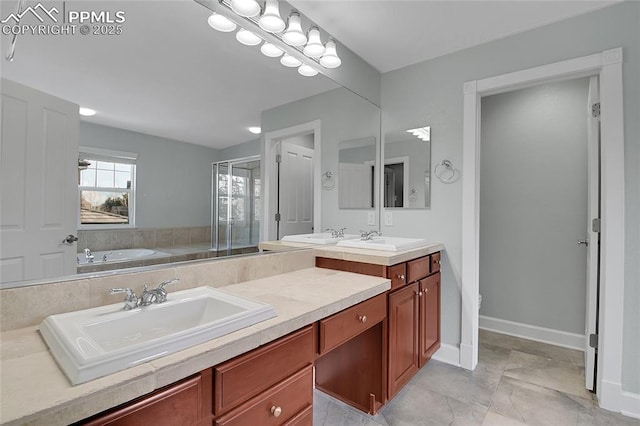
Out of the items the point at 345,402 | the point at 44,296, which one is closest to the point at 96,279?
the point at 44,296

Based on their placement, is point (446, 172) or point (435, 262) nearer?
point (435, 262)

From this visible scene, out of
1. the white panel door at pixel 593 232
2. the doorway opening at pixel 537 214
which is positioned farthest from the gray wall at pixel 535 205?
the white panel door at pixel 593 232

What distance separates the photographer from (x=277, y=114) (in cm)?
173

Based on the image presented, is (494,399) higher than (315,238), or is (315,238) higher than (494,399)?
(315,238)

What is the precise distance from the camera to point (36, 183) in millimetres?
901

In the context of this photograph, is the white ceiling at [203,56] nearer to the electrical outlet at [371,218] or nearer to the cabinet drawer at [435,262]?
the electrical outlet at [371,218]

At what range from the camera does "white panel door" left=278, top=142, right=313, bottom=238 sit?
1803 mm

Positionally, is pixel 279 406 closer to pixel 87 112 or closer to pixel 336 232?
pixel 87 112

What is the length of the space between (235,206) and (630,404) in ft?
8.08

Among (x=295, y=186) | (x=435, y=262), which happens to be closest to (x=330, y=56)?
(x=295, y=186)

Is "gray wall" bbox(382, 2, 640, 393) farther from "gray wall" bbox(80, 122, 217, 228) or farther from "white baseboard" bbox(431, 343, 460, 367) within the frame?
"gray wall" bbox(80, 122, 217, 228)

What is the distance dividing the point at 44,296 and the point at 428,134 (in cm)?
250

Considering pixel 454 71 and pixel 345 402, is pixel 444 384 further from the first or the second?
pixel 454 71

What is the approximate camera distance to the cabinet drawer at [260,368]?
80cm
